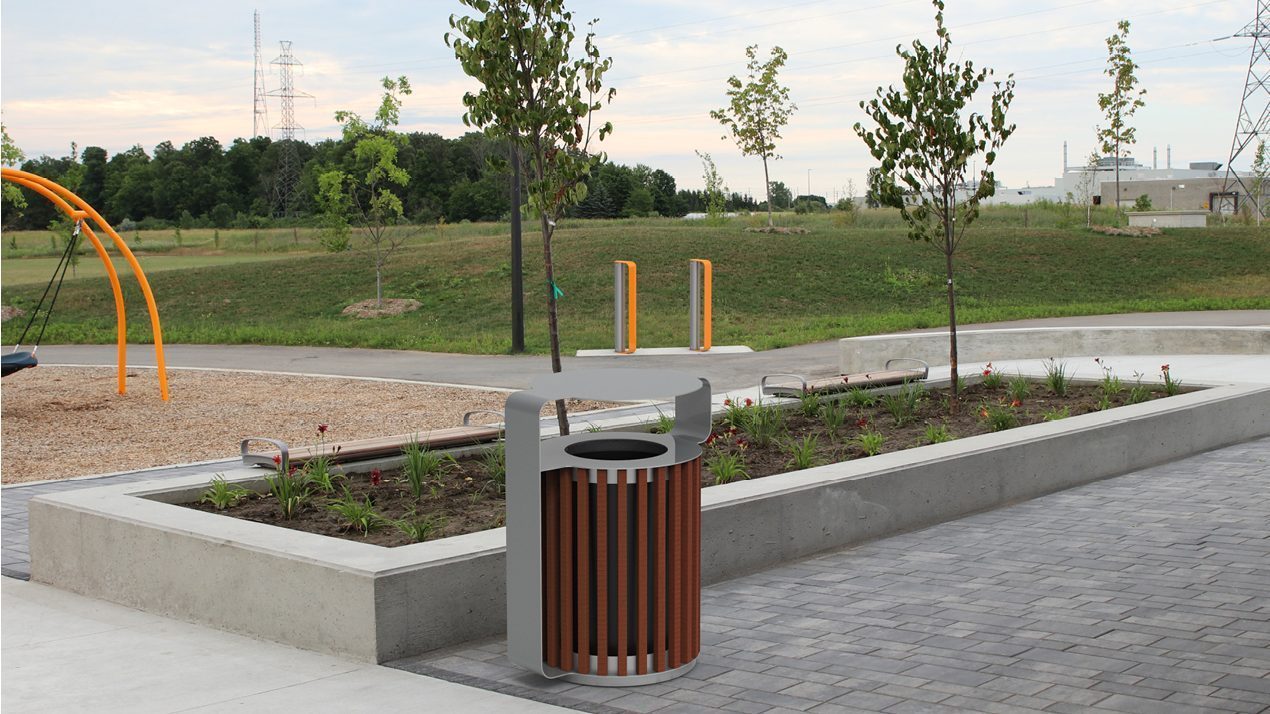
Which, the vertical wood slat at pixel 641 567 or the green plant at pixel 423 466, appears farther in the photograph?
the green plant at pixel 423 466

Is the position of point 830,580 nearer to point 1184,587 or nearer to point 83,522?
point 1184,587

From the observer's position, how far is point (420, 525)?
232 inches

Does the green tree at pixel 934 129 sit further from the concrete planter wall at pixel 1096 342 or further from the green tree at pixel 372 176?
the green tree at pixel 372 176

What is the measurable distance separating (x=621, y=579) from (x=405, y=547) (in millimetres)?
1132

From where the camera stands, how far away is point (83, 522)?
6.07m

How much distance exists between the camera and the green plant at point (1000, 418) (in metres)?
8.95

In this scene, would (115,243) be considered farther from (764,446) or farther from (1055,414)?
(1055,414)

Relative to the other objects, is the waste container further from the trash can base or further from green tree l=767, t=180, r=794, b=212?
green tree l=767, t=180, r=794, b=212

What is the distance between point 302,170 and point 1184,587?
7465cm

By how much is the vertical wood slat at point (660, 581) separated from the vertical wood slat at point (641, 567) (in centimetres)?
4

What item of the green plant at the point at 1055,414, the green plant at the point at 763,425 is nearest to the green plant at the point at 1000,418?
the green plant at the point at 1055,414

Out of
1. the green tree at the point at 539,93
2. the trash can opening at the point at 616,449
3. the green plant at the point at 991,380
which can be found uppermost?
the green tree at the point at 539,93

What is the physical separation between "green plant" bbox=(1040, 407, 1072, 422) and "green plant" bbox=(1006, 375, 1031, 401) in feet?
1.70

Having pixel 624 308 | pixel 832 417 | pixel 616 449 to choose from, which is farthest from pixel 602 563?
pixel 624 308
